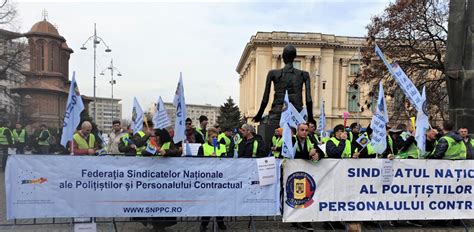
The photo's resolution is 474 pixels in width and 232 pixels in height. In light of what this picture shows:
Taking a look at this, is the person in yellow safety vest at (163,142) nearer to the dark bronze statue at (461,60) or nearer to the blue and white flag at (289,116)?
the blue and white flag at (289,116)

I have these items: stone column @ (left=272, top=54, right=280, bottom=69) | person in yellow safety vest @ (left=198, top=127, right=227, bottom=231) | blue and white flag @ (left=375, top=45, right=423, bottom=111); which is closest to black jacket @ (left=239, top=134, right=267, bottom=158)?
person in yellow safety vest @ (left=198, top=127, right=227, bottom=231)

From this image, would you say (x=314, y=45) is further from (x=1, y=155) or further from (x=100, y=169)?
(x=100, y=169)

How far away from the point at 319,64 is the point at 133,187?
76.0 meters

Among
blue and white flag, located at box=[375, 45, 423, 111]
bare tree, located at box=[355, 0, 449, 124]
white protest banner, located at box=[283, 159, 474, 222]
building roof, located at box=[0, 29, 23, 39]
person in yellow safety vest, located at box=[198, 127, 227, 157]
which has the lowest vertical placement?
white protest banner, located at box=[283, 159, 474, 222]

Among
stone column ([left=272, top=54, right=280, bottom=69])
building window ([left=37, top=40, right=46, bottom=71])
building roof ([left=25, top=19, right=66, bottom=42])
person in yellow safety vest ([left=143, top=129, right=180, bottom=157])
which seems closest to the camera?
person in yellow safety vest ([left=143, top=129, right=180, bottom=157])

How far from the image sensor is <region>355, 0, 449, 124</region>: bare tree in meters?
22.8

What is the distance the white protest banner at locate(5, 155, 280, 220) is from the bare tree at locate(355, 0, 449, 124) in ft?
65.2

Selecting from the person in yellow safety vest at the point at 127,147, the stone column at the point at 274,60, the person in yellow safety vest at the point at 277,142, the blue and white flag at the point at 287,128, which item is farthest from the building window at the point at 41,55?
the blue and white flag at the point at 287,128

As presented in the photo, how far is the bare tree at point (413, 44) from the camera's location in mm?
22766

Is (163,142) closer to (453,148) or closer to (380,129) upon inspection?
(380,129)

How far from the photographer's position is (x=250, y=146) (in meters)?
7.12

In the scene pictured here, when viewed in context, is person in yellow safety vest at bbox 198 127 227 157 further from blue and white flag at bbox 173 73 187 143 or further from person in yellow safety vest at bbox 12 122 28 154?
person in yellow safety vest at bbox 12 122 28 154

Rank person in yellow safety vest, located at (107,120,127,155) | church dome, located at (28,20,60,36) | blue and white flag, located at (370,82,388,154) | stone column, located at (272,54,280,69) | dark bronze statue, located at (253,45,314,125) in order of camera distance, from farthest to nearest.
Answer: stone column, located at (272,54,280,69)
church dome, located at (28,20,60,36)
person in yellow safety vest, located at (107,120,127,155)
dark bronze statue, located at (253,45,314,125)
blue and white flag, located at (370,82,388,154)

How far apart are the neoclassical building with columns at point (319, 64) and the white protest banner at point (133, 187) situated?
69926 mm
